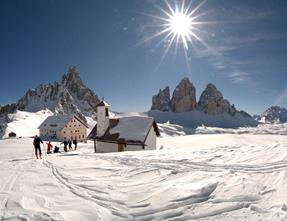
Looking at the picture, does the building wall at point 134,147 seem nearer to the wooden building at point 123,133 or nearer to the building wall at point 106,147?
the wooden building at point 123,133

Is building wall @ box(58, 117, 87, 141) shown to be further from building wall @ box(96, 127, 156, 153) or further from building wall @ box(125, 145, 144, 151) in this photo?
building wall @ box(125, 145, 144, 151)

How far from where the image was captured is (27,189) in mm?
9750

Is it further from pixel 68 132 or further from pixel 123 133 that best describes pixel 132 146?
pixel 68 132

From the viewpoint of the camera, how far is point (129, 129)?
3828 centimetres

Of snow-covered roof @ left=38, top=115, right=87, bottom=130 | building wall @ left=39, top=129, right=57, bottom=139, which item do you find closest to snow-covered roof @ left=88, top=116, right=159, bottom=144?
snow-covered roof @ left=38, top=115, right=87, bottom=130

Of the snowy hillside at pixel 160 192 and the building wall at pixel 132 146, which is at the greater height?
the building wall at pixel 132 146

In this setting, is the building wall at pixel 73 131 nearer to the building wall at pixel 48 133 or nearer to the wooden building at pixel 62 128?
the wooden building at pixel 62 128

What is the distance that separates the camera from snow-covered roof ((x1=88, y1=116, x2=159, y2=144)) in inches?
1422

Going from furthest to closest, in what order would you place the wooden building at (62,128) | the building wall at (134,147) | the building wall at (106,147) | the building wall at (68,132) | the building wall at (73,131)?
the building wall at (73,131) → the wooden building at (62,128) → the building wall at (68,132) → the building wall at (106,147) → the building wall at (134,147)

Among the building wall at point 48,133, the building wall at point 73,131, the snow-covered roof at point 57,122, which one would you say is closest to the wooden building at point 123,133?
the building wall at point 73,131

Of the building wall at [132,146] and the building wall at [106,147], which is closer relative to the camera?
the building wall at [132,146]

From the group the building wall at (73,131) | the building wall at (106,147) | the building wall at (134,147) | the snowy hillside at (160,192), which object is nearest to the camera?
the snowy hillside at (160,192)

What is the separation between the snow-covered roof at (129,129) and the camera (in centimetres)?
3612

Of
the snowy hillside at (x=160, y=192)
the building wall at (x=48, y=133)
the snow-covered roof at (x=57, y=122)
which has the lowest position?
the snowy hillside at (x=160, y=192)
